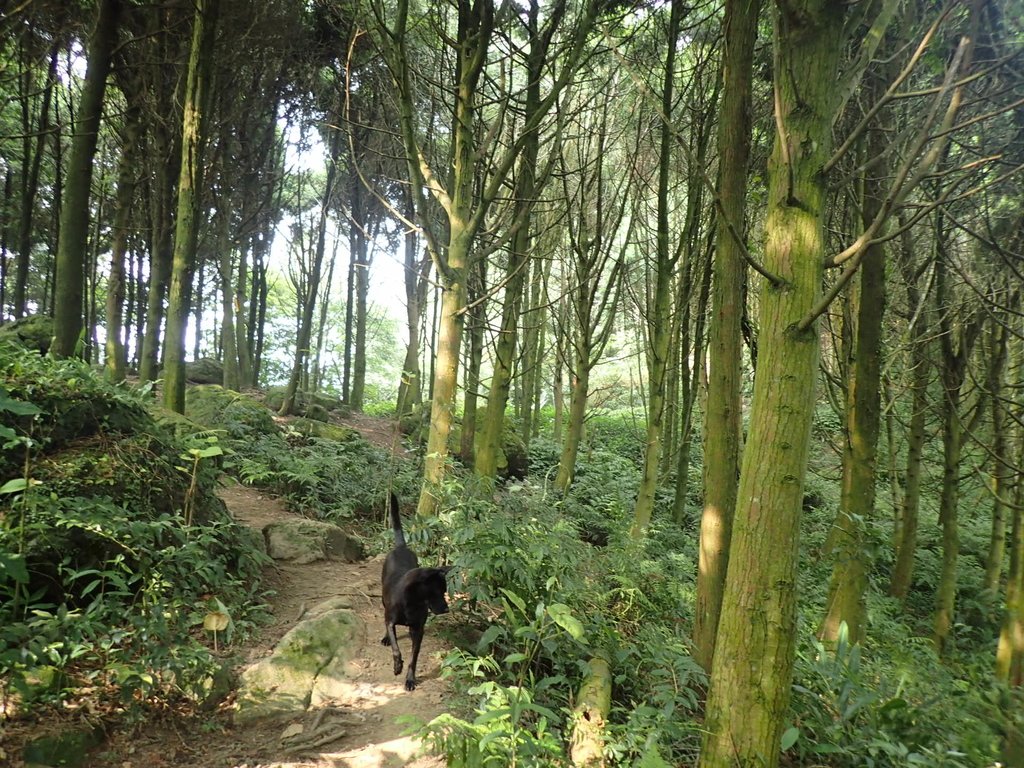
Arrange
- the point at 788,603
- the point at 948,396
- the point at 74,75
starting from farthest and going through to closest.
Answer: the point at 74,75, the point at 948,396, the point at 788,603

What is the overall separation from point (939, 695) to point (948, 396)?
4433mm

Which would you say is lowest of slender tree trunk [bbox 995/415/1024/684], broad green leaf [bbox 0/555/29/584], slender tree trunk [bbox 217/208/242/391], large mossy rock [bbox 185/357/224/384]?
slender tree trunk [bbox 995/415/1024/684]

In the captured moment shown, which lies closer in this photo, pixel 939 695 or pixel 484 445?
pixel 939 695

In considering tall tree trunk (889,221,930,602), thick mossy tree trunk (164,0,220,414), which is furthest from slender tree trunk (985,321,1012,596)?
thick mossy tree trunk (164,0,220,414)

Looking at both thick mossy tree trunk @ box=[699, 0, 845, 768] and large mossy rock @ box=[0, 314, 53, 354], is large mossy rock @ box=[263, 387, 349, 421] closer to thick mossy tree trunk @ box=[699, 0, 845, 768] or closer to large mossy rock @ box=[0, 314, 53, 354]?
large mossy rock @ box=[0, 314, 53, 354]

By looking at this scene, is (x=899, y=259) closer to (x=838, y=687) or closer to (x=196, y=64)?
(x=838, y=687)

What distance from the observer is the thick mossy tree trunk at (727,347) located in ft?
13.8

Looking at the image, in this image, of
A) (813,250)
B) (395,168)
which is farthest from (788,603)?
(395,168)

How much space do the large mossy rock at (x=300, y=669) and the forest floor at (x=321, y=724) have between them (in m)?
0.06

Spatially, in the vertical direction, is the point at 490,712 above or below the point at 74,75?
below

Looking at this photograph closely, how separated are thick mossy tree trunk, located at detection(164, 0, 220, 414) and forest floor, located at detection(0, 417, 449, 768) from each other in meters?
3.74

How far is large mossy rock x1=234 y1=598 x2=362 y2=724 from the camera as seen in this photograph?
3.53 metres

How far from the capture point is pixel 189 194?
24.0ft

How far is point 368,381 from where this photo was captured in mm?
38469
